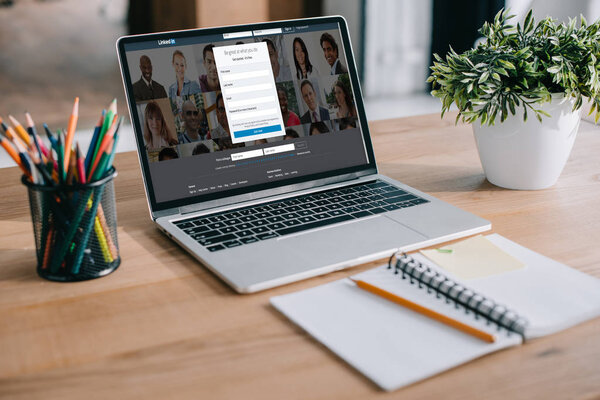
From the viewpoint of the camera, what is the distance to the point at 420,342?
26.5 inches

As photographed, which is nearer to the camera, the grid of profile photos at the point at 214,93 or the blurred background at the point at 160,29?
the grid of profile photos at the point at 214,93

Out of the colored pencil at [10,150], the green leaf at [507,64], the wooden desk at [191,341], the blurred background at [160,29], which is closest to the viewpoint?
the wooden desk at [191,341]

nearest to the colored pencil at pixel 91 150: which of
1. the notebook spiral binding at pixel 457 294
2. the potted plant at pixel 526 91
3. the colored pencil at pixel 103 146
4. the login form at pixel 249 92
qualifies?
the colored pencil at pixel 103 146

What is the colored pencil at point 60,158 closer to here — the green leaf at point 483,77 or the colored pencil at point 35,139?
the colored pencil at point 35,139

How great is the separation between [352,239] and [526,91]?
385 mm

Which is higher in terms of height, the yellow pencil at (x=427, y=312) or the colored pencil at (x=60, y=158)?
the colored pencil at (x=60, y=158)

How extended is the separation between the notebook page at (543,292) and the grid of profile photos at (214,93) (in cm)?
35

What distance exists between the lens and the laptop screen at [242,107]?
1.00 meters

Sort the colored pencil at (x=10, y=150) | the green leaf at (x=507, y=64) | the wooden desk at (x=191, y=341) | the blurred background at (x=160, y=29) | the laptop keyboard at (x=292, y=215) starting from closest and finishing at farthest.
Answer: the wooden desk at (x=191, y=341)
the colored pencil at (x=10, y=150)
the laptop keyboard at (x=292, y=215)
the green leaf at (x=507, y=64)
the blurred background at (x=160, y=29)

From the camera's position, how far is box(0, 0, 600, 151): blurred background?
3805 mm

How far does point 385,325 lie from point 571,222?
0.44 metres

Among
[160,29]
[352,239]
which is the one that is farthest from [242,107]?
[160,29]

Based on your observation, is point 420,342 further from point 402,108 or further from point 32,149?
point 402,108

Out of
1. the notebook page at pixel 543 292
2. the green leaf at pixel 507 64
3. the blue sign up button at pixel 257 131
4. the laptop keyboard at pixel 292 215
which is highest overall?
the green leaf at pixel 507 64
